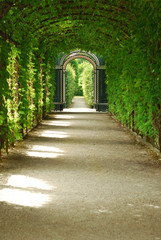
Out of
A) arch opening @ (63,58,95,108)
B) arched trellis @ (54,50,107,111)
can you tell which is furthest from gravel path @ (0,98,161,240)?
arch opening @ (63,58,95,108)

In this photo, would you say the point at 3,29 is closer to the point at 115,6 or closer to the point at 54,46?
the point at 115,6

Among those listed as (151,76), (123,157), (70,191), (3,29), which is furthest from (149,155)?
(3,29)

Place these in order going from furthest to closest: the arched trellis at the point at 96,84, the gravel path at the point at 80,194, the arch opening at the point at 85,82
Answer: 1. the arch opening at the point at 85,82
2. the arched trellis at the point at 96,84
3. the gravel path at the point at 80,194

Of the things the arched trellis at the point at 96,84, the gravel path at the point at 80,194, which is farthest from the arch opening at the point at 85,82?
the gravel path at the point at 80,194

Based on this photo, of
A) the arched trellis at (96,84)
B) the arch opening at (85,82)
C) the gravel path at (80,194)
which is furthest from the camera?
the arch opening at (85,82)

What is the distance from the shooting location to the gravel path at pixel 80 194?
3.78 meters

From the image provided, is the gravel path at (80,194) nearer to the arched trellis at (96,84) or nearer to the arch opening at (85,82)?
the arched trellis at (96,84)

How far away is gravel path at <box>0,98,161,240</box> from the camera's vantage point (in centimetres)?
378

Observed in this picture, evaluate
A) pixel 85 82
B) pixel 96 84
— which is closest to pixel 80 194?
pixel 96 84

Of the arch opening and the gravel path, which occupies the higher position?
the arch opening

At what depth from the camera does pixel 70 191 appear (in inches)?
204

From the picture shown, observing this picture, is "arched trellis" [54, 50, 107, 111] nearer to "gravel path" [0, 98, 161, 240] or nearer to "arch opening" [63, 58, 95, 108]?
"arch opening" [63, 58, 95, 108]

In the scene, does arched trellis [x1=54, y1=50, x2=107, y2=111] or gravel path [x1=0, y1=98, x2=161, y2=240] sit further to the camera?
arched trellis [x1=54, y1=50, x2=107, y2=111]

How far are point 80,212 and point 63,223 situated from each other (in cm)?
38
